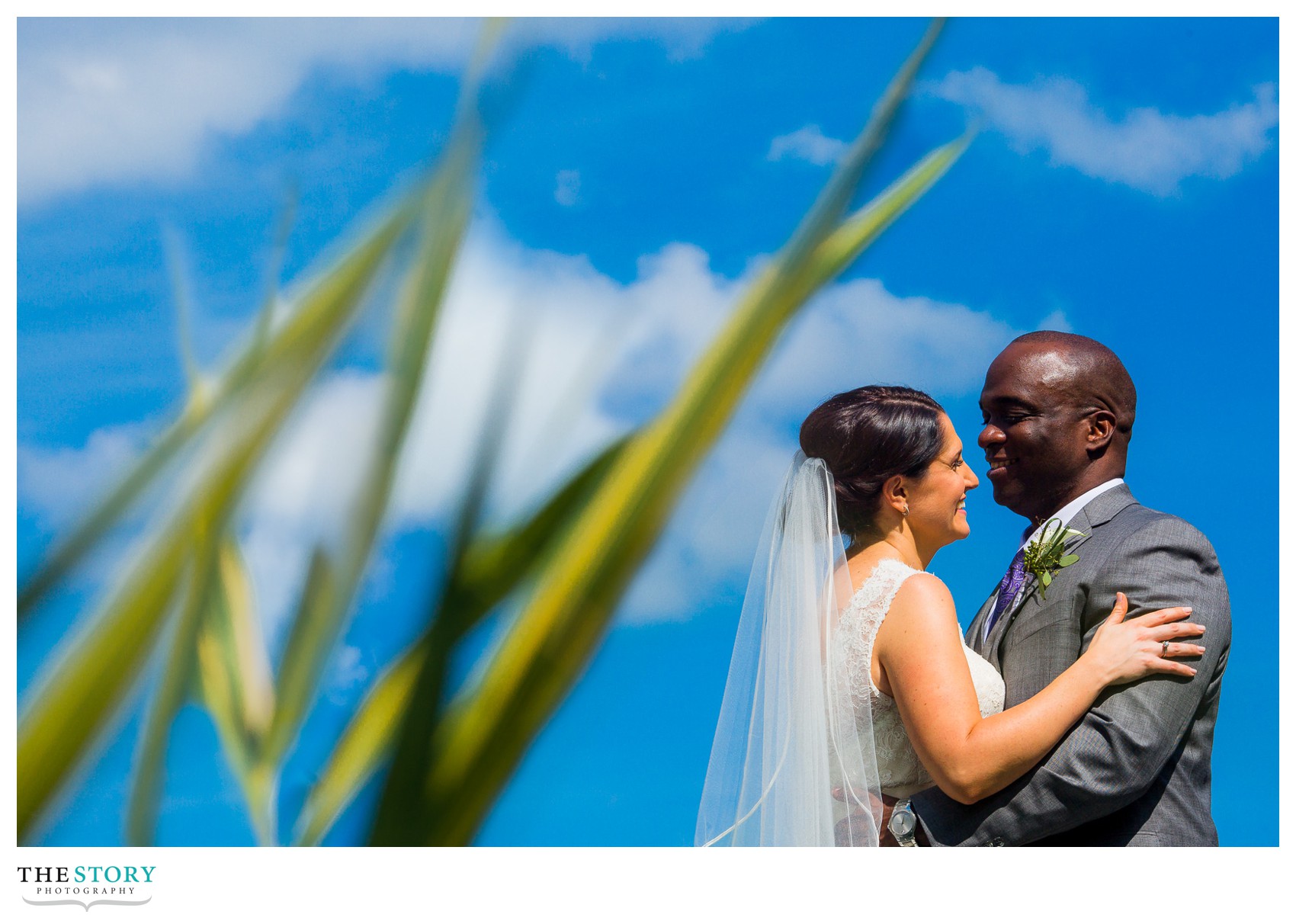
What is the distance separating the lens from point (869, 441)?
2307mm

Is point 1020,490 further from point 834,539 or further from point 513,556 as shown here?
point 513,556

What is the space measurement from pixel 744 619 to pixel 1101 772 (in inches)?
31.0

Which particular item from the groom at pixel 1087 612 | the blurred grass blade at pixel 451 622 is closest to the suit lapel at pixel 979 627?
the groom at pixel 1087 612

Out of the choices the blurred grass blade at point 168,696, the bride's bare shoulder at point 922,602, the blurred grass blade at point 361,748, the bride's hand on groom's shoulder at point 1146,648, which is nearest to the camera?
the bride's hand on groom's shoulder at point 1146,648

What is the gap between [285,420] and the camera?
10.5 ft

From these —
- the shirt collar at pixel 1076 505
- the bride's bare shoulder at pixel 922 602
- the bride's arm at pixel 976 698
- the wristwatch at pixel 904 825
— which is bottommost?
the wristwatch at pixel 904 825

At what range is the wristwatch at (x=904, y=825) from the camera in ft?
7.34

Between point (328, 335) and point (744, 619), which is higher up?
point (328, 335)

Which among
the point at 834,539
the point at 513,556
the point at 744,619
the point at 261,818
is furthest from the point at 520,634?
the point at 261,818

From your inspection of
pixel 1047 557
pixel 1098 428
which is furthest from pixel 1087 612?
pixel 1098 428

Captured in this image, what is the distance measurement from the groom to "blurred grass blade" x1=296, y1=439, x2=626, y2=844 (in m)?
1.06

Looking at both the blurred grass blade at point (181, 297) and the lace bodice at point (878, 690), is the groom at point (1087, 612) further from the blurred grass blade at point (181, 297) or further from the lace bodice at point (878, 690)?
the blurred grass blade at point (181, 297)
